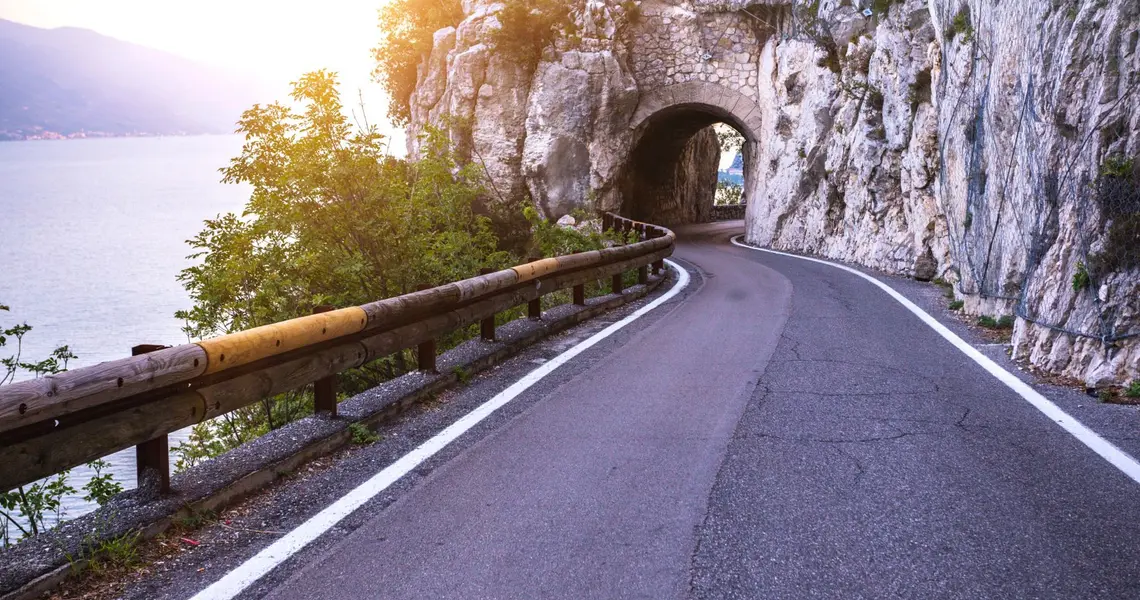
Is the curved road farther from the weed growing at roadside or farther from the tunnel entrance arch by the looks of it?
the tunnel entrance arch

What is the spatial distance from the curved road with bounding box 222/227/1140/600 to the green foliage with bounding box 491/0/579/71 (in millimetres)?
24314

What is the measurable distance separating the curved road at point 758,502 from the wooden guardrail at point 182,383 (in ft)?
3.48

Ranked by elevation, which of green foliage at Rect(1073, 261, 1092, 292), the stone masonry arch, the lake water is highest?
the stone masonry arch

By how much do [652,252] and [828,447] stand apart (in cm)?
995

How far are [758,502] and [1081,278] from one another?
5.01 meters

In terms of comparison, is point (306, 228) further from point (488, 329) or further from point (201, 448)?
point (201, 448)

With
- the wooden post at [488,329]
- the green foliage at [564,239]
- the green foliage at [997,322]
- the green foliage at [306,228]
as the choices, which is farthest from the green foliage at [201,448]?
the green foliage at [997,322]

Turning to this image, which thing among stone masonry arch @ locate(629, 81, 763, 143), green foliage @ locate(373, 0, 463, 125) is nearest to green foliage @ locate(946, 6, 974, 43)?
stone masonry arch @ locate(629, 81, 763, 143)

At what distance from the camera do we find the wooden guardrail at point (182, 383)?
128 inches

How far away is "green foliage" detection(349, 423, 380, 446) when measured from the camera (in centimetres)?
522

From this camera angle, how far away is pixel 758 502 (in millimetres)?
4156

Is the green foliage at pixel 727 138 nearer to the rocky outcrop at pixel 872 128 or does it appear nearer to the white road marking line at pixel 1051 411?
the rocky outcrop at pixel 872 128

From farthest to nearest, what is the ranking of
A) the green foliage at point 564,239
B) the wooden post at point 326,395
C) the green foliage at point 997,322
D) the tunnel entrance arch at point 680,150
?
the tunnel entrance arch at point 680,150, the green foliage at point 564,239, the green foliage at point 997,322, the wooden post at point 326,395

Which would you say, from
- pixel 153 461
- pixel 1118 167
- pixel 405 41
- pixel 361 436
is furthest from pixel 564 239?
pixel 405 41
